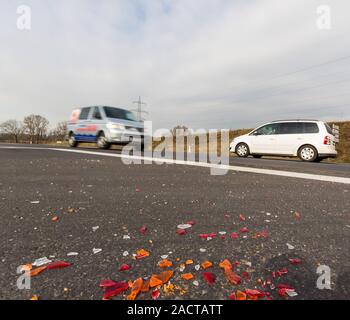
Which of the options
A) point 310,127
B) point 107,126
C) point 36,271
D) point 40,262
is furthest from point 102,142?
point 36,271

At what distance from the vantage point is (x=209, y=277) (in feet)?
4.46

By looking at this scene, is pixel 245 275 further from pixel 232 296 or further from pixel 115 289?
pixel 115 289

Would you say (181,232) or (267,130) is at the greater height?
(267,130)

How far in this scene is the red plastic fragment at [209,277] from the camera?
1.33m

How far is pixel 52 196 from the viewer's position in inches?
118

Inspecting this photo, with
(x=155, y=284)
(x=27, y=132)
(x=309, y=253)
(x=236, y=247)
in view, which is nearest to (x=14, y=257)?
(x=155, y=284)

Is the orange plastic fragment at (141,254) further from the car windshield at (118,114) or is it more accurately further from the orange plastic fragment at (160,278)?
the car windshield at (118,114)

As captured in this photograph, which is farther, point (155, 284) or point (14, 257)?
point (14, 257)

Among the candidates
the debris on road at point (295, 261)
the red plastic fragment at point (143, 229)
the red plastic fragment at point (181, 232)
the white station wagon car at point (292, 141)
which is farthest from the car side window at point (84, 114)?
the debris on road at point (295, 261)

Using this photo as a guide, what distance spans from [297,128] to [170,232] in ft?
34.1

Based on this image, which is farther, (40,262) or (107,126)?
(107,126)

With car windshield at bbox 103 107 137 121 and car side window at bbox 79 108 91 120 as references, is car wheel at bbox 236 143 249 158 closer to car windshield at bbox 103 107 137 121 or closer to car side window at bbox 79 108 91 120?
car windshield at bbox 103 107 137 121

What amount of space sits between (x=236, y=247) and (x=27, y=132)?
95.7 meters
